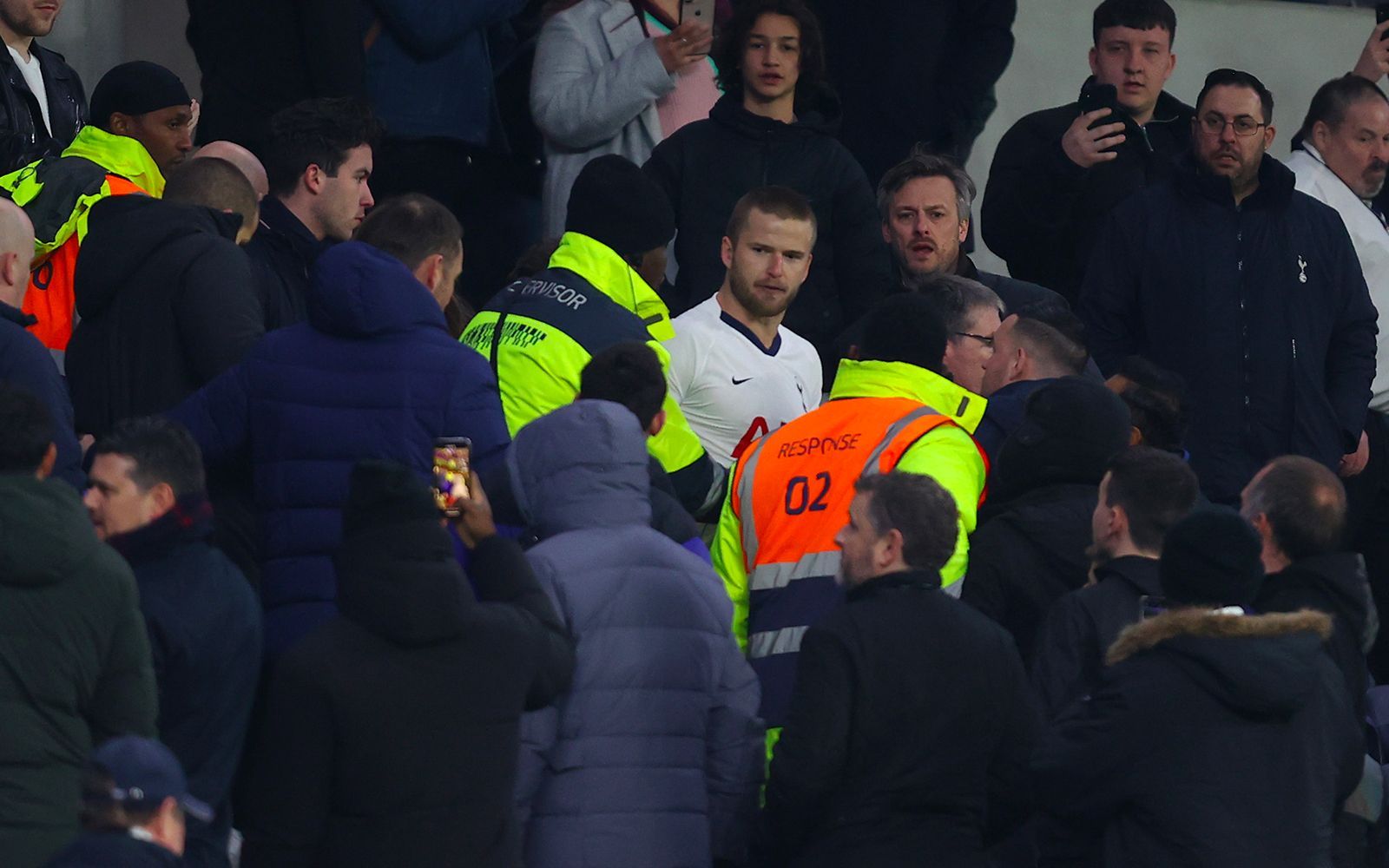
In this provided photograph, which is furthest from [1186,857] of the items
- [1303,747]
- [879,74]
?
[879,74]

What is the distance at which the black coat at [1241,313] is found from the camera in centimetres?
855

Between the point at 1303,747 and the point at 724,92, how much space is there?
4.21 meters

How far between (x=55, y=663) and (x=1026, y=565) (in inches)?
101

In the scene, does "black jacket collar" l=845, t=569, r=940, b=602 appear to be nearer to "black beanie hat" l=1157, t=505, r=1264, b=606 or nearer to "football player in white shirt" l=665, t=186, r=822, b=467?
"black beanie hat" l=1157, t=505, r=1264, b=606

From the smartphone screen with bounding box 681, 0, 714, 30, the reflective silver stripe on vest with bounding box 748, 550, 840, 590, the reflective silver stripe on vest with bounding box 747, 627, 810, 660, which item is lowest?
the reflective silver stripe on vest with bounding box 747, 627, 810, 660

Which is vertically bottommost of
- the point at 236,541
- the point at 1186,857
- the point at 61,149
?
the point at 1186,857

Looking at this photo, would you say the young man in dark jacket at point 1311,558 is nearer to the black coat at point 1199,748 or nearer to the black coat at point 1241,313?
the black coat at point 1199,748

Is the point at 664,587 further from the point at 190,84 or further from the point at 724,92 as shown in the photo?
the point at 190,84

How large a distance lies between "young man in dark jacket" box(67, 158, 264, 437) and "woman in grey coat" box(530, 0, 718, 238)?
8.71 ft

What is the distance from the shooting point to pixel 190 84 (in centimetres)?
1064

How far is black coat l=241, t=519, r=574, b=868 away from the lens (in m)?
4.64

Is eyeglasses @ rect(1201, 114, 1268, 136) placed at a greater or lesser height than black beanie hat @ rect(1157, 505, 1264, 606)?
greater

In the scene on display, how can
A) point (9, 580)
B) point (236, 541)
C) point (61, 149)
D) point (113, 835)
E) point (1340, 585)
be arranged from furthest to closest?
point (61, 149), point (1340, 585), point (236, 541), point (9, 580), point (113, 835)

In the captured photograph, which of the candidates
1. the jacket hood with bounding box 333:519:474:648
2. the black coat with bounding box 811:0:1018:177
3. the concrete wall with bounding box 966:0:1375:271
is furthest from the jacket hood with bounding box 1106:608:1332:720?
the concrete wall with bounding box 966:0:1375:271
